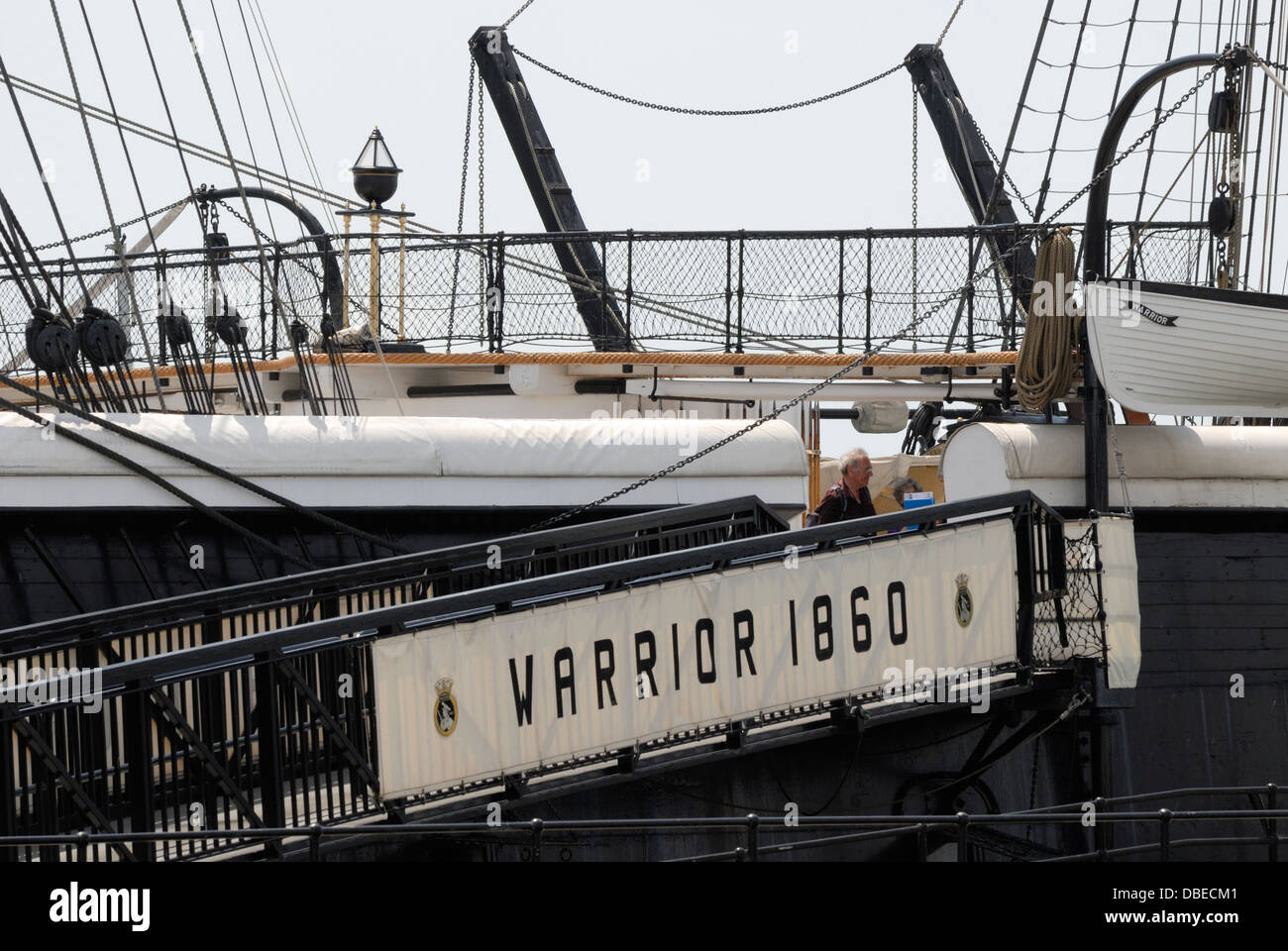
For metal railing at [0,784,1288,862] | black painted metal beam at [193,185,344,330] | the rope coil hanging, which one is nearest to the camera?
metal railing at [0,784,1288,862]

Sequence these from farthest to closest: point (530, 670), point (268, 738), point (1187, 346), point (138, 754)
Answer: point (1187, 346) → point (530, 670) → point (268, 738) → point (138, 754)

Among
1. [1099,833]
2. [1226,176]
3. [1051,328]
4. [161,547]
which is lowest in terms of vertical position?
[1099,833]

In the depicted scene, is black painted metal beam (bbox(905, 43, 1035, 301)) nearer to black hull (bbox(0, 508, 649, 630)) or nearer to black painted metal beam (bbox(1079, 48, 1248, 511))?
black painted metal beam (bbox(1079, 48, 1248, 511))

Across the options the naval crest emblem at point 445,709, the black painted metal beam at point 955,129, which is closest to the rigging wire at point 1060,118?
the black painted metal beam at point 955,129

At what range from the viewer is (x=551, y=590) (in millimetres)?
9266

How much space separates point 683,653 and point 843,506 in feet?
9.53

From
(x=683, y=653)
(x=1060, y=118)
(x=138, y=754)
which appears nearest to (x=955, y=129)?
(x=1060, y=118)

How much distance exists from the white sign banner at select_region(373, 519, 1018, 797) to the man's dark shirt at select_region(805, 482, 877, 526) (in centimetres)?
145

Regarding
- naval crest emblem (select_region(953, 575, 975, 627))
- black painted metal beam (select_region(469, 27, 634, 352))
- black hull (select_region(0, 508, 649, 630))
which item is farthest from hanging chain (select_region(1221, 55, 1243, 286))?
black painted metal beam (select_region(469, 27, 634, 352))

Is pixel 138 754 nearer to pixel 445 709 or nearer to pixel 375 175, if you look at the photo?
pixel 445 709

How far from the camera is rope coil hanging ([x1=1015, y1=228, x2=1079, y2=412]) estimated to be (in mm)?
13094

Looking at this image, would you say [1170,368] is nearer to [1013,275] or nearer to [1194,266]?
[1013,275]

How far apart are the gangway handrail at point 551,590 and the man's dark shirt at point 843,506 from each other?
82 centimetres
